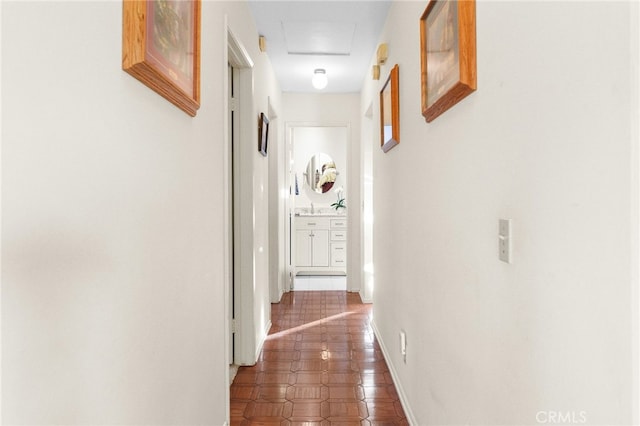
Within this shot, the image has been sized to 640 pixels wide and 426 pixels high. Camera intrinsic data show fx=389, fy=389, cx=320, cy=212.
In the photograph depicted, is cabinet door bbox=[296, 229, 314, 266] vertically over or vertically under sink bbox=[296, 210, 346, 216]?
under

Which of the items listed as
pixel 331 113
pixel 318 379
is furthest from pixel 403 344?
pixel 331 113

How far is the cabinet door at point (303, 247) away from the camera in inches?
225

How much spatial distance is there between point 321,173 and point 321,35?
3300 millimetres

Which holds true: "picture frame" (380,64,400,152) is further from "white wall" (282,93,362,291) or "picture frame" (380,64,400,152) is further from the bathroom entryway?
the bathroom entryway

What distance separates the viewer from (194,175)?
1408 millimetres

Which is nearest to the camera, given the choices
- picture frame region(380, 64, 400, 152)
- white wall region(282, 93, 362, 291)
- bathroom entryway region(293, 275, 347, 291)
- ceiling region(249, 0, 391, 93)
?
picture frame region(380, 64, 400, 152)

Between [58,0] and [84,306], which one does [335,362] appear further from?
[58,0]

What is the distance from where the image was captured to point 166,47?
106 cm

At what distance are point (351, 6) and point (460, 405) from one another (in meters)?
2.32

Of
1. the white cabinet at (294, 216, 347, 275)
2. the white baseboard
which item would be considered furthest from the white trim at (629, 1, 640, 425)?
the white cabinet at (294, 216, 347, 275)

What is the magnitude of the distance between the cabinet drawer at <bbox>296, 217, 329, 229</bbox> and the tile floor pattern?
7.17 feet

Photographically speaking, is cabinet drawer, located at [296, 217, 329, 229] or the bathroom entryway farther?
cabinet drawer, located at [296, 217, 329, 229]

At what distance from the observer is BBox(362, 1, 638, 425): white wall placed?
60 centimetres

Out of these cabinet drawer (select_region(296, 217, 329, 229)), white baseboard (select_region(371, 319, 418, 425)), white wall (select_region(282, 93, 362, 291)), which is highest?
white wall (select_region(282, 93, 362, 291))
